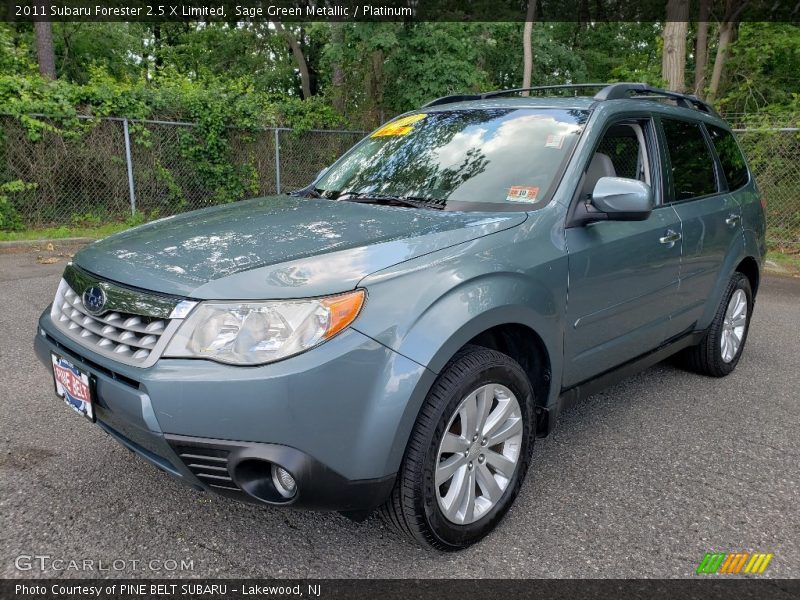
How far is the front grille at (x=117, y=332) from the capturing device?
80.0 inches

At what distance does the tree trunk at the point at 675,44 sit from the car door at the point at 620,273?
9109 mm

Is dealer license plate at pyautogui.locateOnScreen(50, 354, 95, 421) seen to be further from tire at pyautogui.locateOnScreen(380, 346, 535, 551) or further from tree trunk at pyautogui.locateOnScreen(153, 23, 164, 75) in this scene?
tree trunk at pyautogui.locateOnScreen(153, 23, 164, 75)

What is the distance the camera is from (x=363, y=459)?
1985 mm

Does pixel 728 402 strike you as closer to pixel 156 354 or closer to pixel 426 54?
pixel 156 354

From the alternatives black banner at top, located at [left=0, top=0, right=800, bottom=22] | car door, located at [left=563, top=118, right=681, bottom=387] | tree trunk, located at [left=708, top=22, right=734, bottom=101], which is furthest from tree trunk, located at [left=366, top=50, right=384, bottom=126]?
car door, located at [left=563, top=118, right=681, bottom=387]

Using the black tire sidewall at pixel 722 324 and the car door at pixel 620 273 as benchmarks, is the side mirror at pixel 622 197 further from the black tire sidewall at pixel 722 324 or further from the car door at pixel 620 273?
the black tire sidewall at pixel 722 324

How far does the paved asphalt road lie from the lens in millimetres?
2316

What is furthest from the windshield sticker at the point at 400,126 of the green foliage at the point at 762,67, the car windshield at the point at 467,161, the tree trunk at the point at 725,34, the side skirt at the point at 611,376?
the tree trunk at the point at 725,34

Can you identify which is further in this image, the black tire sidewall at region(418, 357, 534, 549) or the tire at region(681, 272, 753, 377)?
the tire at region(681, 272, 753, 377)

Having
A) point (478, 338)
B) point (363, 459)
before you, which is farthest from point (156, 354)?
point (478, 338)

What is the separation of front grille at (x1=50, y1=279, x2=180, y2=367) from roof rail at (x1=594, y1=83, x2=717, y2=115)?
7.91ft

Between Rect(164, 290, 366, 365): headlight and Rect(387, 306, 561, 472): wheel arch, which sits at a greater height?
Rect(164, 290, 366, 365): headlight

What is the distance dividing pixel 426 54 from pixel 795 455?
539 inches

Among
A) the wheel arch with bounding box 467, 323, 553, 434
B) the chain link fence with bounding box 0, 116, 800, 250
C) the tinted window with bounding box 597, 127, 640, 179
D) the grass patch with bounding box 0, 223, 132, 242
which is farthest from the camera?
the chain link fence with bounding box 0, 116, 800, 250
